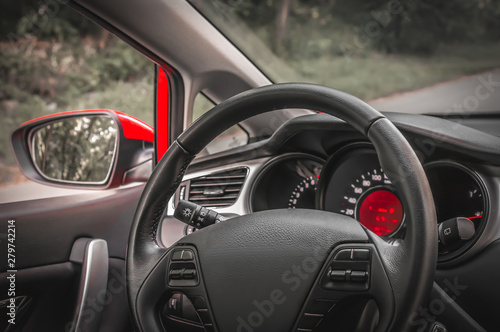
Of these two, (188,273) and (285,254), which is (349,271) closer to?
(285,254)

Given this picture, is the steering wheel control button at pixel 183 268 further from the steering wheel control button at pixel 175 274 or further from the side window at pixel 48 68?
the side window at pixel 48 68

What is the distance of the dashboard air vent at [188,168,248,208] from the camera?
66.3 inches

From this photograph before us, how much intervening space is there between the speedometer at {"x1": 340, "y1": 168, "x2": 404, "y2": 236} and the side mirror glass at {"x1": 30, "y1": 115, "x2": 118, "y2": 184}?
1.06 metres

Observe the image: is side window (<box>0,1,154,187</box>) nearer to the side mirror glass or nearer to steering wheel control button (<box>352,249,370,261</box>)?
the side mirror glass

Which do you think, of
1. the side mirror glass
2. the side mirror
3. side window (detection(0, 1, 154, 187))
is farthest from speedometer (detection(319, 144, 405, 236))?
side window (detection(0, 1, 154, 187))

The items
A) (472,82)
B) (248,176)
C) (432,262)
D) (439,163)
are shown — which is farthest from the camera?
(472,82)

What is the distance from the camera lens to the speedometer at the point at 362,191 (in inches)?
55.7

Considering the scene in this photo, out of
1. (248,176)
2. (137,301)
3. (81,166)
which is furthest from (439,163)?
(81,166)

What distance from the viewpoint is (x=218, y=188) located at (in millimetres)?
1719

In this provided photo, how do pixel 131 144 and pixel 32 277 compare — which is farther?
pixel 131 144

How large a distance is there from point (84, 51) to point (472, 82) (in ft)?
16.2

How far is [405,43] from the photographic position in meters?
2.05

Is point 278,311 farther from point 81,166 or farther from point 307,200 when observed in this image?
point 81,166

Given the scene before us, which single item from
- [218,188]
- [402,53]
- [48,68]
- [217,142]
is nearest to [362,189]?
[218,188]
